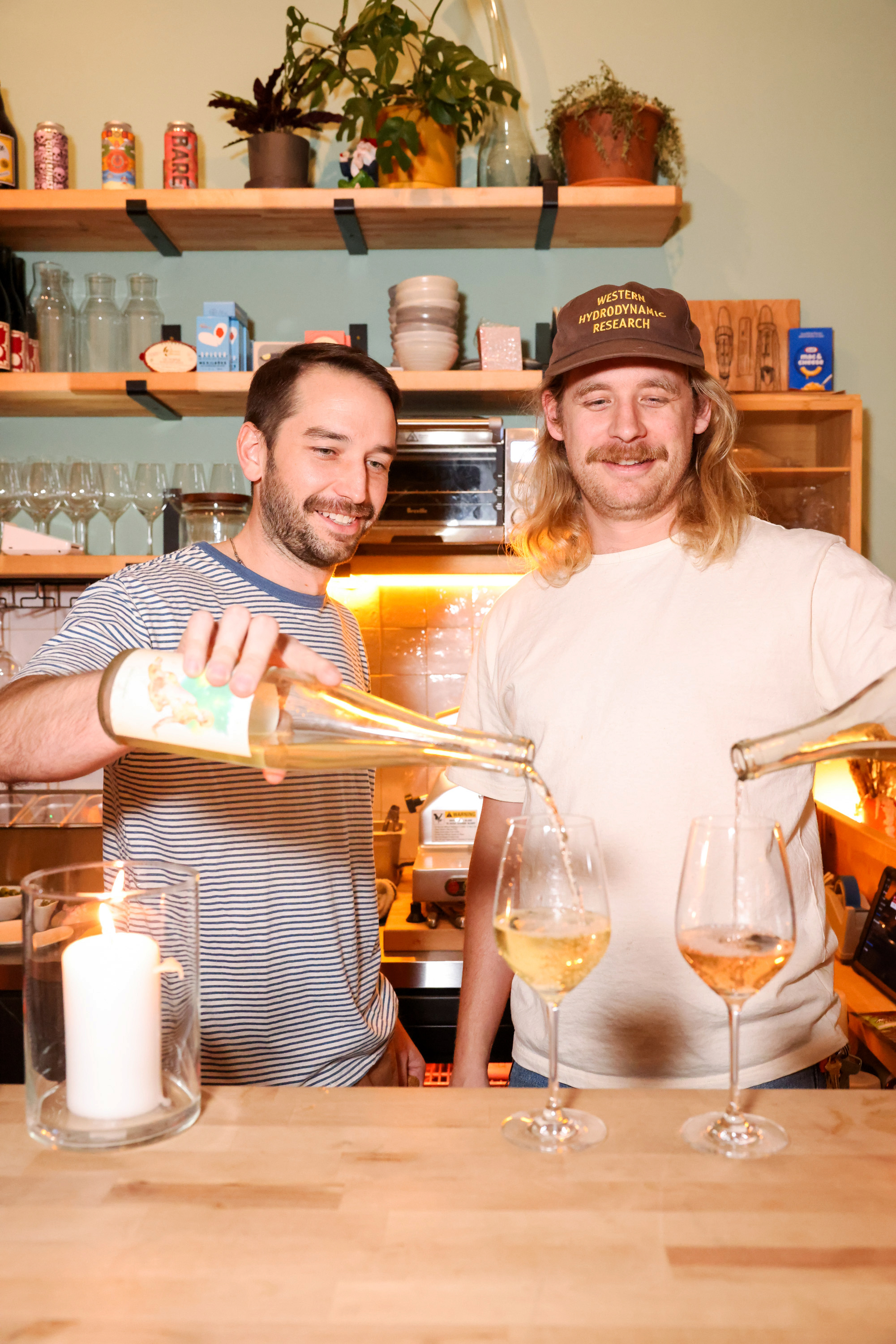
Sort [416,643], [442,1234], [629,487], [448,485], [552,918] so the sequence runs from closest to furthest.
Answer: [442,1234], [552,918], [629,487], [448,485], [416,643]

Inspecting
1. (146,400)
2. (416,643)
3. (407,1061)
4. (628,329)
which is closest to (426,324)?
(146,400)

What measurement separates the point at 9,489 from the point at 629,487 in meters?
1.68

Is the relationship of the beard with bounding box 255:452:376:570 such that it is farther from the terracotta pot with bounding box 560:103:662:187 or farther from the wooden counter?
the terracotta pot with bounding box 560:103:662:187

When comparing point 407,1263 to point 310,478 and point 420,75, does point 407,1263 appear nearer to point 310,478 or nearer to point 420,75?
point 310,478

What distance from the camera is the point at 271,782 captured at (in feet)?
3.34

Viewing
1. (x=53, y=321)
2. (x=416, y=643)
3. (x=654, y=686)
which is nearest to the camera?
(x=654, y=686)

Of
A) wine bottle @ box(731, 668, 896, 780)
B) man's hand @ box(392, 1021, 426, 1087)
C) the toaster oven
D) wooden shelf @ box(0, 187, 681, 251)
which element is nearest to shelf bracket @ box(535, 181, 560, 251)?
wooden shelf @ box(0, 187, 681, 251)

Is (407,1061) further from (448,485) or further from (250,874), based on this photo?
(448,485)

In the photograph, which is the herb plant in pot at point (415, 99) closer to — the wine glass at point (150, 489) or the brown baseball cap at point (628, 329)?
the wine glass at point (150, 489)

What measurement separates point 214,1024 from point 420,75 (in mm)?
2112

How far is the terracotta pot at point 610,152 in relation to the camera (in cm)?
232

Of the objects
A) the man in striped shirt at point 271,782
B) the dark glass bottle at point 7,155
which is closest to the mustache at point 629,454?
the man in striped shirt at point 271,782

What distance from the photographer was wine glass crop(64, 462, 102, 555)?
247 cm

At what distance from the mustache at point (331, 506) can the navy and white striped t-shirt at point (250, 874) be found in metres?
0.16
